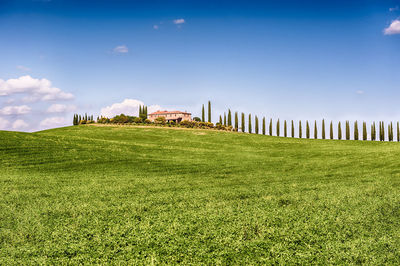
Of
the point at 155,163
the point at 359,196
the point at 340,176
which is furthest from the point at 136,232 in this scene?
the point at 155,163

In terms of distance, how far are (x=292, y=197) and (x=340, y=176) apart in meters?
6.75

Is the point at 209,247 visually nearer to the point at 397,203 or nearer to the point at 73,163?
the point at 397,203

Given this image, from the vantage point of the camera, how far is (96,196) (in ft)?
29.1

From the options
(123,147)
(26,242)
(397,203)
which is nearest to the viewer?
(26,242)

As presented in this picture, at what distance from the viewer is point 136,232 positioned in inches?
211

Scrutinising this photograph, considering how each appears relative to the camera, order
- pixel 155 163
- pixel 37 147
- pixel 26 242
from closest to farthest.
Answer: pixel 26 242
pixel 155 163
pixel 37 147

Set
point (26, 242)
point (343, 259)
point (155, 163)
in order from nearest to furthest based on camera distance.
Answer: point (343, 259) < point (26, 242) < point (155, 163)

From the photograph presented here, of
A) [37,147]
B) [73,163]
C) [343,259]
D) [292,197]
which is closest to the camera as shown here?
[343,259]

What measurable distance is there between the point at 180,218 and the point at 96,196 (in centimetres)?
392

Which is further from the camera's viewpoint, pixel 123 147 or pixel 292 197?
pixel 123 147

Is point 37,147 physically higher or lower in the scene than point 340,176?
higher

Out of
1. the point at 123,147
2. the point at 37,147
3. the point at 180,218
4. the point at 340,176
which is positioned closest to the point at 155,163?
the point at 123,147

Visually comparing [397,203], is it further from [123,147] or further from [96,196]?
[123,147]

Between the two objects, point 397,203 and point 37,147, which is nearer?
point 397,203
